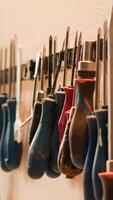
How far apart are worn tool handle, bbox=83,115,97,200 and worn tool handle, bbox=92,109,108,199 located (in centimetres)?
2

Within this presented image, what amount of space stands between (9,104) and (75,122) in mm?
460

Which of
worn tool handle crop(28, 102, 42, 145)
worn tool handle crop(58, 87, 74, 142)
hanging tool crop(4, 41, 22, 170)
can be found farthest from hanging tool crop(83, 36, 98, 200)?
hanging tool crop(4, 41, 22, 170)

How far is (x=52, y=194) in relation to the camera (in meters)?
0.90

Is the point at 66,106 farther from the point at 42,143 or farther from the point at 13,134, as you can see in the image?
the point at 13,134

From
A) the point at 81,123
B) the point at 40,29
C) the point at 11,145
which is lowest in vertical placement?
the point at 11,145

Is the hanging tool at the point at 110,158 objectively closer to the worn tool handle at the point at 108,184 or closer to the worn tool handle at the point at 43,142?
the worn tool handle at the point at 108,184

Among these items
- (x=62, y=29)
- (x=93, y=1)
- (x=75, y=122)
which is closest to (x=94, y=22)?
(x=93, y=1)

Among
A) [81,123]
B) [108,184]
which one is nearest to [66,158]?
[81,123]

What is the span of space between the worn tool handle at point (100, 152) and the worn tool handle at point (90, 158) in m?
0.02

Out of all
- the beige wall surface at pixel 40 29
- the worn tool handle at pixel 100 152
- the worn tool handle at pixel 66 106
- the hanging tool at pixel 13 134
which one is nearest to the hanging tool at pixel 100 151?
the worn tool handle at pixel 100 152

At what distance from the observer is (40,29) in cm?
97

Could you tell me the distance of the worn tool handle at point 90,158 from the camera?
0.51m

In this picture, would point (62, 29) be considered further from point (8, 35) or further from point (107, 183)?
point (107, 183)

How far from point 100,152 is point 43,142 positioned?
207 millimetres
